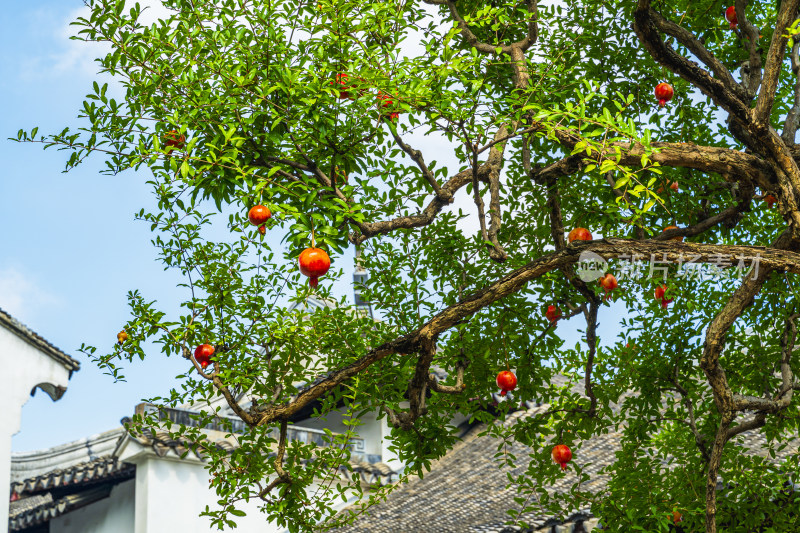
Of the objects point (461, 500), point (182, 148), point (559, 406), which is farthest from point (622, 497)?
point (461, 500)

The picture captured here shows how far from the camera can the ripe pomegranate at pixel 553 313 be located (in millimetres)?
5749

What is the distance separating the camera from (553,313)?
18.8 feet

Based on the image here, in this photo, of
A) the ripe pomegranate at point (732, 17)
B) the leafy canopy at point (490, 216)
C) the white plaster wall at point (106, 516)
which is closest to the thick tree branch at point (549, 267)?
the leafy canopy at point (490, 216)

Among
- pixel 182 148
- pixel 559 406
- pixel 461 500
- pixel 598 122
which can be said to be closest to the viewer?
pixel 598 122

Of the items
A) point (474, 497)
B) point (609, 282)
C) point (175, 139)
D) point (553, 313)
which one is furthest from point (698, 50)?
point (474, 497)

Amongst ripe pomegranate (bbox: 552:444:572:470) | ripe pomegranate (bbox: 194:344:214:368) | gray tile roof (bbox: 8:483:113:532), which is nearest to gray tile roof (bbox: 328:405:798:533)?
gray tile roof (bbox: 8:483:113:532)

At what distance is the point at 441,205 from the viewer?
16.4ft

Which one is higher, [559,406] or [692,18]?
[692,18]

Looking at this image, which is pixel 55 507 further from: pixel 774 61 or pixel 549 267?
pixel 774 61

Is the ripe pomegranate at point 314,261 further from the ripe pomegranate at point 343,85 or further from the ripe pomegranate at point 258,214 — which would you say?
the ripe pomegranate at point 343,85

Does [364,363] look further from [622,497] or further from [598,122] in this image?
[622,497]

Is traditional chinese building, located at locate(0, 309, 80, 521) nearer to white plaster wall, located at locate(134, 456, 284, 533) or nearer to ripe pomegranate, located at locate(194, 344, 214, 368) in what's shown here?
white plaster wall, located at locate(134, 456, 284, 533)

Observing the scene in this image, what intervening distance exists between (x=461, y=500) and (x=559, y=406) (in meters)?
5.05

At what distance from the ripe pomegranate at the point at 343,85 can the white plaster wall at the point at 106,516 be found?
7.02 metres
